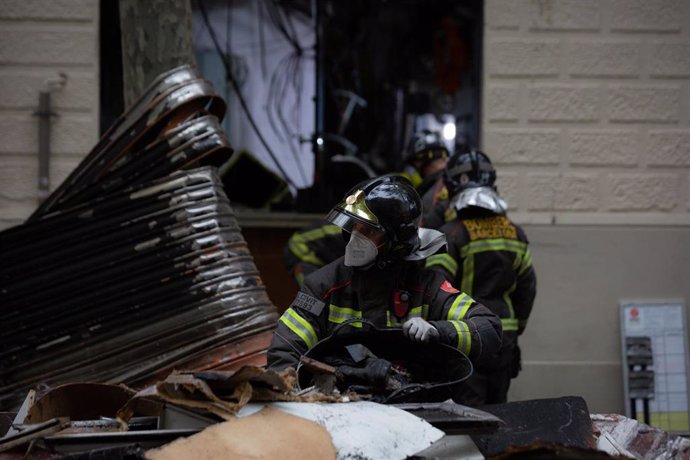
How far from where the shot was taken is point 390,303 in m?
3.93

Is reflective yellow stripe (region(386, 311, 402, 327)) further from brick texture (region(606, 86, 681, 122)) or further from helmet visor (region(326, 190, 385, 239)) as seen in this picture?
brick texture (region(606, 86, 681, 122))

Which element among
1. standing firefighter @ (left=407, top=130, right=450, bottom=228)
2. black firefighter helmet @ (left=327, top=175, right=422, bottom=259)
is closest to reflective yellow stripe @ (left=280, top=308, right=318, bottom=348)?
black firefighter helmet @ (left=327, top=175, right=422, bottom=259)

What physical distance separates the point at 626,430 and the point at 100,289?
2.58 meters

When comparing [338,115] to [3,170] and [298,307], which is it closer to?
[3,170]

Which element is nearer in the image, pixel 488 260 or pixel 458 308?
pixel 458 308

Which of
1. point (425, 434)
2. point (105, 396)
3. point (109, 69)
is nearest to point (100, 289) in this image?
point (105, 396)

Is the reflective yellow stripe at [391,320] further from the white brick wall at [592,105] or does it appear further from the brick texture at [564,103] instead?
the brick texture at [564,103]

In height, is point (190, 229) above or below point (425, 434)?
above

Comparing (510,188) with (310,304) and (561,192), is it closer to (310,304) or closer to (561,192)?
(561,192)

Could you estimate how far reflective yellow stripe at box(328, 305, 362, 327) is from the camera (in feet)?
12.8

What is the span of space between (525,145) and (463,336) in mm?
4121

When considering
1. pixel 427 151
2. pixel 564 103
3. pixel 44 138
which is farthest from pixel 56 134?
pixel 564 103

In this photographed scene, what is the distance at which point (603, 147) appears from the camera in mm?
7641

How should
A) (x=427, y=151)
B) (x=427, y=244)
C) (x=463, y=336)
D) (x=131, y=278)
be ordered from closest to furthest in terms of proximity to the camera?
(x=463, y=336) → (x=427, y=244) → (x=131, y=278) → (x=427, y=151)
